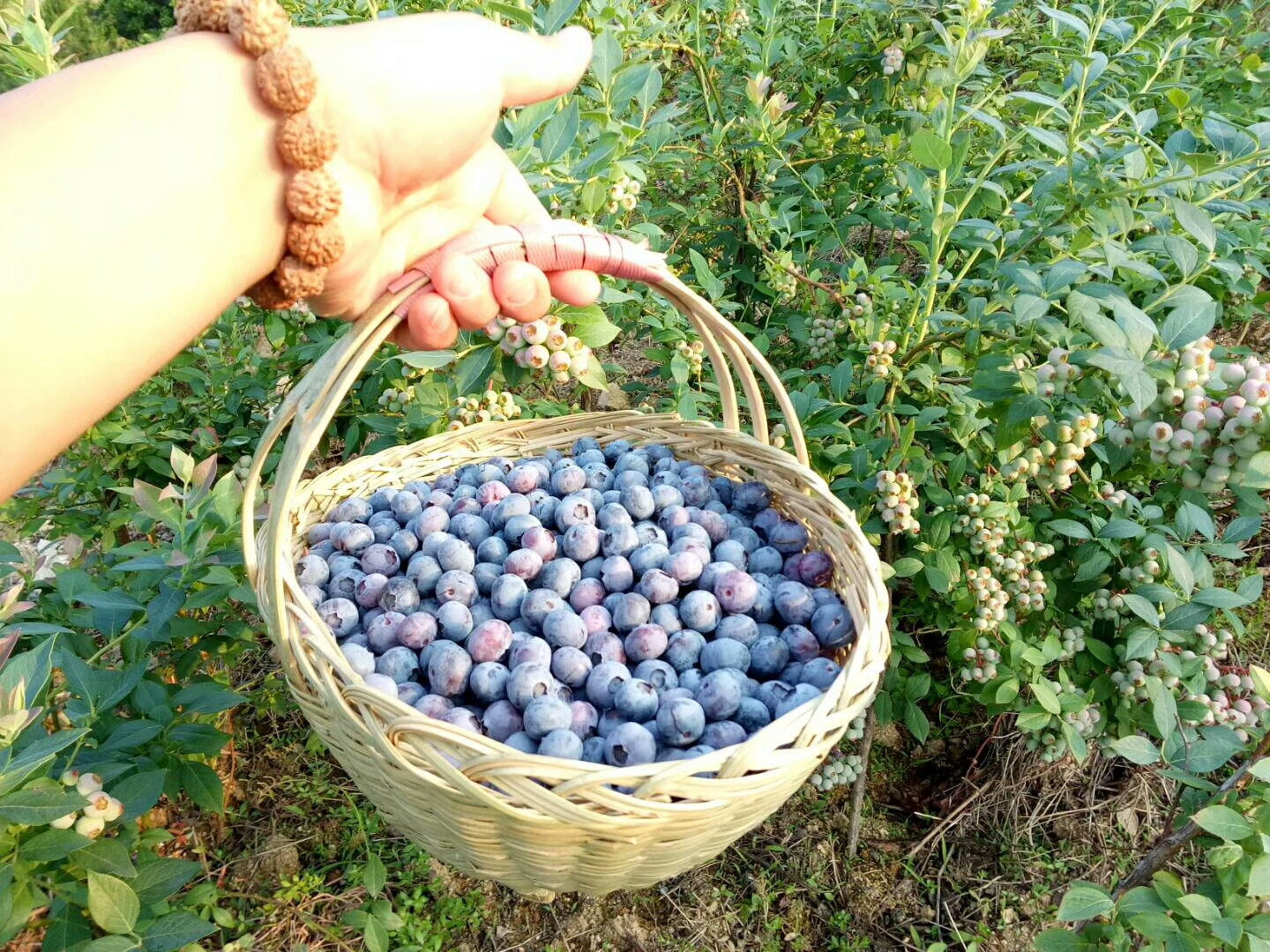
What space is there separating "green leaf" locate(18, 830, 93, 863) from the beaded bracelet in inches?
29.3

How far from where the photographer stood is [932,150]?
52.0 inches

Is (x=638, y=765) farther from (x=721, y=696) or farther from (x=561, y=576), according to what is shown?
(x=561, y=576)

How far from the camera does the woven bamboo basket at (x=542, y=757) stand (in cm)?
80

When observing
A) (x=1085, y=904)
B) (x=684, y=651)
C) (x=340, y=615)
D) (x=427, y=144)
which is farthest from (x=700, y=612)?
(x=427, y=144)

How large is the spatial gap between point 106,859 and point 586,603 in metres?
0.71

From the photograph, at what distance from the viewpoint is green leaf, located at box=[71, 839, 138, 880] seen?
1.05m

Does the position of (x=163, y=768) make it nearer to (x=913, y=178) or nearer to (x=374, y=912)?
(x=374, y=912)

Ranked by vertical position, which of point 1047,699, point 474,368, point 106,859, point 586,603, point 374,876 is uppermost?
point 474,368

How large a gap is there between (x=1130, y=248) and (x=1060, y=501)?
50cm

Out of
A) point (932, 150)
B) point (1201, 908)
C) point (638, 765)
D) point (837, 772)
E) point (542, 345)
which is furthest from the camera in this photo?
point (837, 772)

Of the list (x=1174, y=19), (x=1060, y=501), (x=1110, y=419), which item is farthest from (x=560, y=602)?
(x=1174, y=19)

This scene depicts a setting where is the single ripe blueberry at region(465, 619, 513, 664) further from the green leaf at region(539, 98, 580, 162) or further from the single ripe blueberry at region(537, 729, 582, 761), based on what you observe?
the green leaf at region(539, 98, 580, 162)

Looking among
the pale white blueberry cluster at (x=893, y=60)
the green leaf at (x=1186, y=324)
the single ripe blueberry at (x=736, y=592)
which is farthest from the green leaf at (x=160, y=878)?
the pale white blueberry cluster at (x=893, y=60)

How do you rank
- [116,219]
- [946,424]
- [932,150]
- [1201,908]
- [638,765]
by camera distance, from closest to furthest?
[116,219]
[638,765]
[1201,908]
[932,150]
[946,424]
